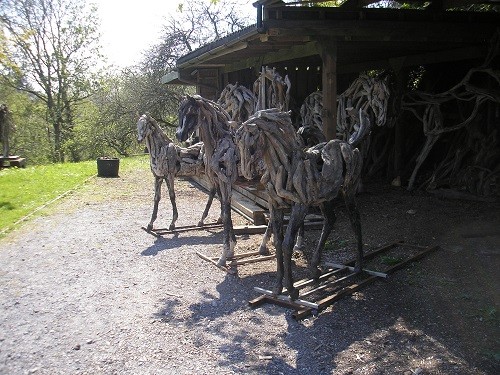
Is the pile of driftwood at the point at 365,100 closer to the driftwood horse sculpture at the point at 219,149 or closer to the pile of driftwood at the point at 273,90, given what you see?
the pile of driftwood at the point at 273,90

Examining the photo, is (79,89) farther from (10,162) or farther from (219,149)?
(219,149)

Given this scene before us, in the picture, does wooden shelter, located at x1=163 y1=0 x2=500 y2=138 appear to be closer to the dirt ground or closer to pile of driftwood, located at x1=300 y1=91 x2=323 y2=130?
pile of driftwood, located at x1=300 y1=91 x2=323 y2=130

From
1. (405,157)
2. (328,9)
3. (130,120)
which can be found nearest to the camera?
(328,9)

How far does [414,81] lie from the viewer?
12.7 meters

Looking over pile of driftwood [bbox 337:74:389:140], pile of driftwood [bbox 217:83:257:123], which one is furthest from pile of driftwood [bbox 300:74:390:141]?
pile of driftwood [bbox 217:83:257:123]

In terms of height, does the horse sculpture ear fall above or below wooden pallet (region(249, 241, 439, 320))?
above

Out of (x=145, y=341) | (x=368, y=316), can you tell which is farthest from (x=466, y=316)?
(x=145, y=341)

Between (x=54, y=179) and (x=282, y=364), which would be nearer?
(x=282, y=364)

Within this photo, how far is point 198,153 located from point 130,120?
1809 cm

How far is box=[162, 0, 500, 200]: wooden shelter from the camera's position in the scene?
725 cm

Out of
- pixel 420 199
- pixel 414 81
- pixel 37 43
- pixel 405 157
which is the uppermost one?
pixel 37 43

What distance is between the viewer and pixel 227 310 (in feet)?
16.5

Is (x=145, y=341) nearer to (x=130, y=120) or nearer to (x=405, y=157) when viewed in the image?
(x=405, y=157)

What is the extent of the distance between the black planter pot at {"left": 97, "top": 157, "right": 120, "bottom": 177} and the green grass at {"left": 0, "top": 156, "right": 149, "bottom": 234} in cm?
57
